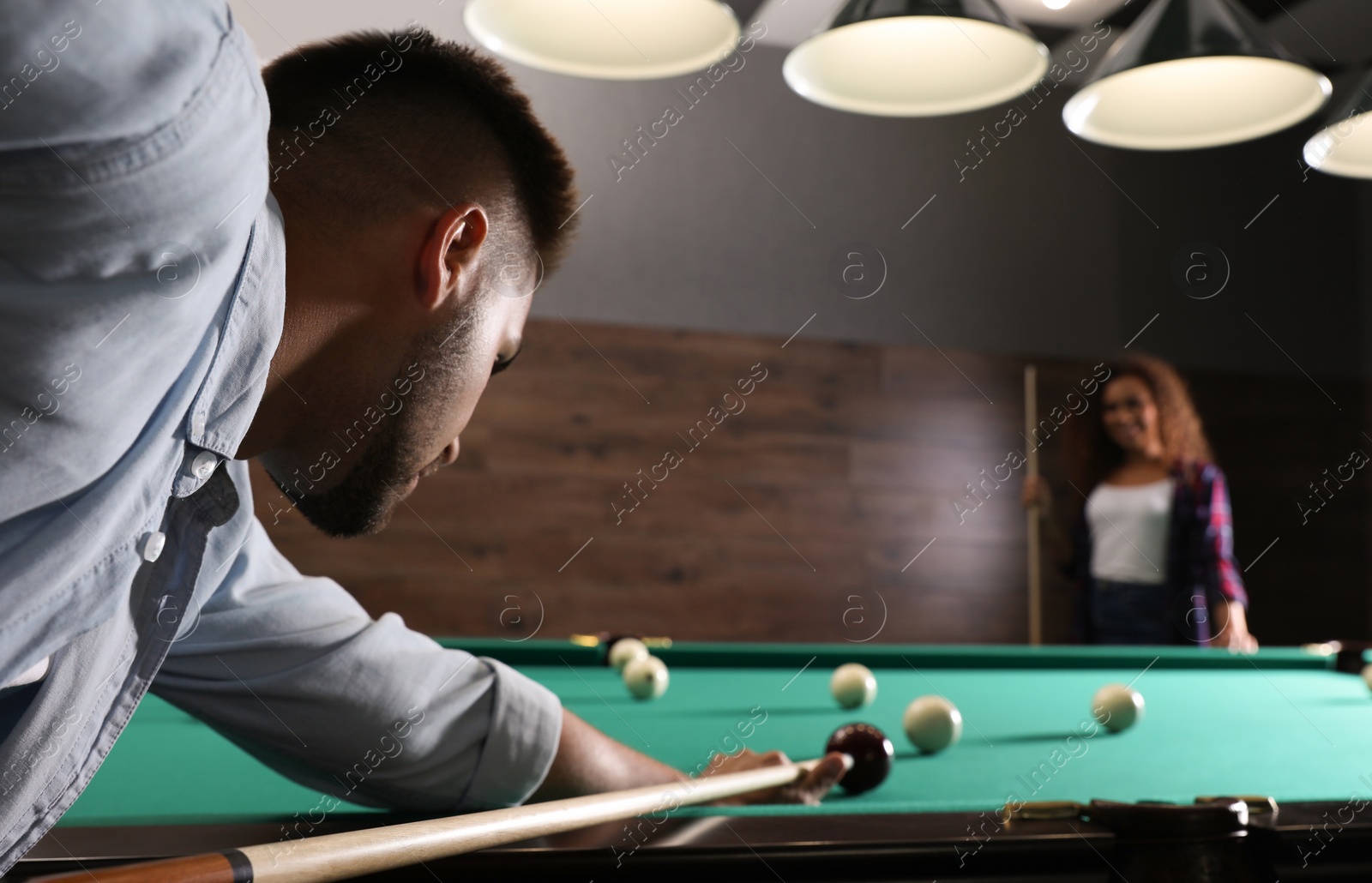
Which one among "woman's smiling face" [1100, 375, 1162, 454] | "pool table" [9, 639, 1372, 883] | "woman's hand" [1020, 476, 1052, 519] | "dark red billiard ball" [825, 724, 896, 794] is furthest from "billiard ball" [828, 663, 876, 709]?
"woman's hand" [1020, 476, 1052, 519]

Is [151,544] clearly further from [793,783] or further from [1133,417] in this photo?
[1133,417]

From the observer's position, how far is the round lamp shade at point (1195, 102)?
238cm

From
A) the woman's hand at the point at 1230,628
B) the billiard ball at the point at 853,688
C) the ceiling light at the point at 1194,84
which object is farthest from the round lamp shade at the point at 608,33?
the woman's hand at the point at 1230,628

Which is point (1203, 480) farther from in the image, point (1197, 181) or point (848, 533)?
point (1197, 181)

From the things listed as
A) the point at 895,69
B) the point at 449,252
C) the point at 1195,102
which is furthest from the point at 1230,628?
the point at 449,252

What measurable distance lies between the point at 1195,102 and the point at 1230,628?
199 centimetres

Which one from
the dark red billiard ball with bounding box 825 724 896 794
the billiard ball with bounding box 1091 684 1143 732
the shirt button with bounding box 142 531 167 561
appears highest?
the shirt button with bounding box 142 531 167 561

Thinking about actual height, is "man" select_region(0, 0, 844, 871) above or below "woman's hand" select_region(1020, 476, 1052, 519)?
above

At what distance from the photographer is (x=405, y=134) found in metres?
1.07

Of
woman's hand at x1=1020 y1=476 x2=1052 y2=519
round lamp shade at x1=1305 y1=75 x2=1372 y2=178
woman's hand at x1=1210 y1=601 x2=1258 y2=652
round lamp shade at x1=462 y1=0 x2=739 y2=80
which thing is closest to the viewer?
round lamp shade at x1=462 y1=0 x2=739 y2=80

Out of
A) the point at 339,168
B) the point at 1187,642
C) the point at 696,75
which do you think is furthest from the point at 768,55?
the point at 339,168

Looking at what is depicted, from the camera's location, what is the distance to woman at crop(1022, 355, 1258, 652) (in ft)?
12.5

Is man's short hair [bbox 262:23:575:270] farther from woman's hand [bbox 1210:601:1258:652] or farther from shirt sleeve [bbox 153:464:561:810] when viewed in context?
woman's hand [bbox 1210:601:1258:652]

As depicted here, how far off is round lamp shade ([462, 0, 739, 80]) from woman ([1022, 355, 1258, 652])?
8.54ft
